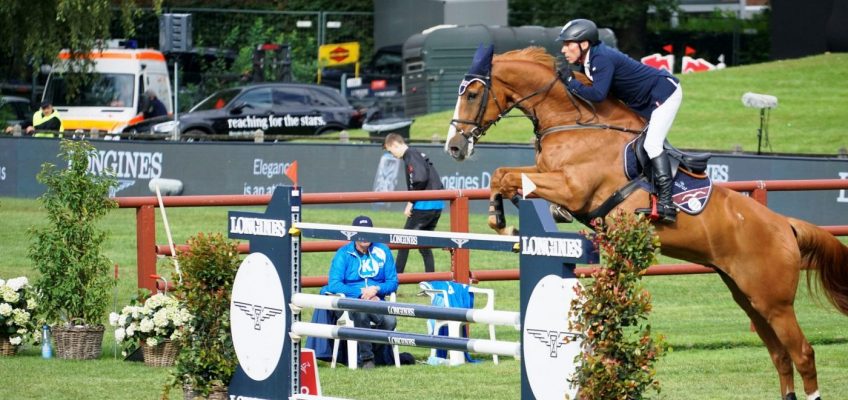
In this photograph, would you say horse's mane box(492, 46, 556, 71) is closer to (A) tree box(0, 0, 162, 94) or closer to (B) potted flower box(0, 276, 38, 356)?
(B) potted flower box(0, 276, 38, 356)

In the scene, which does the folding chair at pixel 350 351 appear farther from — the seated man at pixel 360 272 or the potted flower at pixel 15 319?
the potted flower at pixel 15 319

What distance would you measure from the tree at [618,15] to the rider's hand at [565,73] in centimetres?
3259

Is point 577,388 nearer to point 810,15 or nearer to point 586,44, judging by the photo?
point 586,44

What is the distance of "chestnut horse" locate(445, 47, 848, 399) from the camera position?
27.3 feet

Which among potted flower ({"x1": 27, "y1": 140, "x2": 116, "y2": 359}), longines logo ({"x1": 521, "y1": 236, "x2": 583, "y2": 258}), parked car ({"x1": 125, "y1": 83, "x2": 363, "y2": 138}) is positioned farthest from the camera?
parked car ({"x1": 125, "y1": 83, "x2": 363, "y2": 138})

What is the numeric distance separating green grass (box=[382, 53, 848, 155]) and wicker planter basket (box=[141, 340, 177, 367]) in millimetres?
14882

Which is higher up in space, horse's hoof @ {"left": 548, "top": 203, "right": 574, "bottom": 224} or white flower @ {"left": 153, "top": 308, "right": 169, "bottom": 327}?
horse's hoof @ {"left": 548, "top": 203, "right": 574, "bottom": 224}

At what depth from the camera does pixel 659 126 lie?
27.5ft

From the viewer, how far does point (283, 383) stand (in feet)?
23.0

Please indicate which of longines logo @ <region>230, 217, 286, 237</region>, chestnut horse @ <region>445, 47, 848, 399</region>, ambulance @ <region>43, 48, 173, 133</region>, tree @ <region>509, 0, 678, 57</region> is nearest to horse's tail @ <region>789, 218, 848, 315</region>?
chestnut horse @ <region>445, 47, 848, 399</region>

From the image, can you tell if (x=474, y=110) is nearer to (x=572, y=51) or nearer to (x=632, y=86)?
(x=572, y=51)

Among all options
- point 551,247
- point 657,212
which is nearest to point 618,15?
point 657,212

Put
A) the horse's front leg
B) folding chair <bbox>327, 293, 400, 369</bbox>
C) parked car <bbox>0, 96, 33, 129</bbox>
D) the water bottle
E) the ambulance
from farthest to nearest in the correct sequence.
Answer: the ambulance → parked car <bbox>0, 96, 33, 129</bbox> → the water bottle → folding chair <bbox>327, 293, 400, 369</bbox> → the horse's front leg

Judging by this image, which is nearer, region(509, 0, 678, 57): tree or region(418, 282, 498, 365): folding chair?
region(418, 282, 498, 365): folding chair
